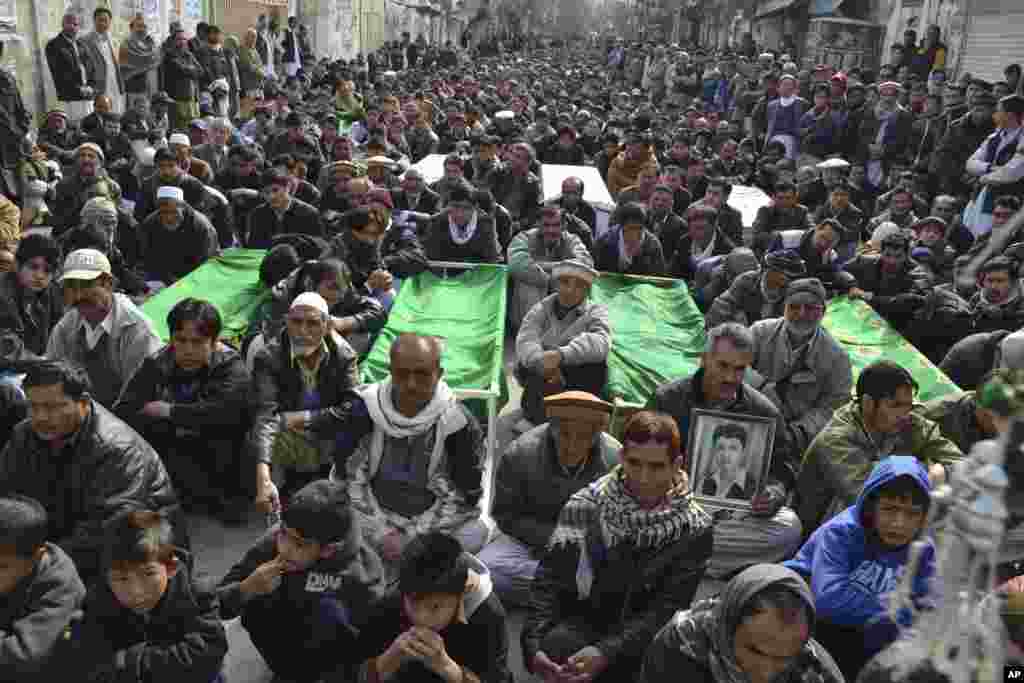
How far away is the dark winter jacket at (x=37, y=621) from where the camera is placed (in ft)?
8.82

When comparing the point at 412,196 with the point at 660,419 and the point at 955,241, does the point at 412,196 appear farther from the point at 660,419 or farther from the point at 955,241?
the point at 660,419

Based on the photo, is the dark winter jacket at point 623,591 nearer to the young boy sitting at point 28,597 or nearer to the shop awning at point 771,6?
the young boy sitting at point 28,597

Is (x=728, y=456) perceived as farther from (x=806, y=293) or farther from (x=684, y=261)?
(x=684, y=261)

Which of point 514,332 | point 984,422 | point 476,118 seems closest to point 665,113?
point 476,118

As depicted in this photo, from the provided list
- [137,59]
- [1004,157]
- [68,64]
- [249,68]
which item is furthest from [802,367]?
[249,68]

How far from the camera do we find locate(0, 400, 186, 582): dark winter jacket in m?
3.44

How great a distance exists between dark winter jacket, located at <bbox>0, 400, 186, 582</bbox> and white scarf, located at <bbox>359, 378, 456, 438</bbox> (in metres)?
0.85

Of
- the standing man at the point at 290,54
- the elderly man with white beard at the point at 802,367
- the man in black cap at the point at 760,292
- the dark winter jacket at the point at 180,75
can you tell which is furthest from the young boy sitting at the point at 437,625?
the standing man at the point at 290,54

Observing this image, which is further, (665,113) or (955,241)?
(665,113)

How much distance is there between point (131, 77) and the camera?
13.5m

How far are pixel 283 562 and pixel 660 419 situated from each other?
4.39 ft

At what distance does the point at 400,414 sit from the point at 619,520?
41.8 inches

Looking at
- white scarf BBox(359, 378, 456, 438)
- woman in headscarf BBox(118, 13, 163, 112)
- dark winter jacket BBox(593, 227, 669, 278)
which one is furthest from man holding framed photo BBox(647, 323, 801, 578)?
woman in headscarf BBox(118, 13, 163, 112)

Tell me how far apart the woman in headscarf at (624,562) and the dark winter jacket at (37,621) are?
4.90ft
